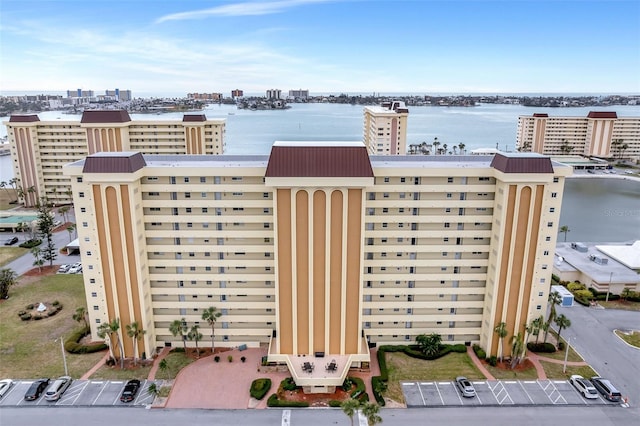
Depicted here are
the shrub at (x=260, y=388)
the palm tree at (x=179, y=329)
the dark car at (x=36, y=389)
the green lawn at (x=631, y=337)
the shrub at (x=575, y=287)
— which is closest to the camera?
the dark car at (x=36, y=389)

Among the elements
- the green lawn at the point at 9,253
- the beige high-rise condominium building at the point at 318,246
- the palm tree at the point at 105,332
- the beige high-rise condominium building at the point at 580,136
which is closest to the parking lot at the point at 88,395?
the palm tree at the point at 105,332

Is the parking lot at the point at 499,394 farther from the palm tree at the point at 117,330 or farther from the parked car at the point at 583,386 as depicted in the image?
the palm tree at the point at 117,330

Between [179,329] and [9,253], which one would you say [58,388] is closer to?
[179,329]

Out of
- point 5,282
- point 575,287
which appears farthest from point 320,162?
point 5,282

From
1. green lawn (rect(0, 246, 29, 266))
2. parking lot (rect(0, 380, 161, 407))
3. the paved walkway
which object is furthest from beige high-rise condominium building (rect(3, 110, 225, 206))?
the paved walkway

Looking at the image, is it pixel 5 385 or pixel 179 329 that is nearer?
pixel 5 385
